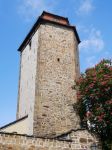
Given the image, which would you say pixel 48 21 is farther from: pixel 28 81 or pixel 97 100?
pixel 97 100

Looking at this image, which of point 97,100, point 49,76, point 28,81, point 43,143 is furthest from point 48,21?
point 43,143

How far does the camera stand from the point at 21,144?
516 inches

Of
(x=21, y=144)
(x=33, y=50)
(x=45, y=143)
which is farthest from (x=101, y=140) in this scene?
(x=33, y=50)

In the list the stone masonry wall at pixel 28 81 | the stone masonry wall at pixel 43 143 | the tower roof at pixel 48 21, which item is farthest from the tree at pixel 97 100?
the tower roof at pixel 48 21

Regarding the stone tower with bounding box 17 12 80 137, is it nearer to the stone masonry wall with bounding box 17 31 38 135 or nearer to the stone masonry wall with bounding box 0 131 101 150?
the stone masonry wall with bounding box 17 31 38 135

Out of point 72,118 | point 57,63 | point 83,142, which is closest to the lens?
point 83,142

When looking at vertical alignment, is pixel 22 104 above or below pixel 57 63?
below

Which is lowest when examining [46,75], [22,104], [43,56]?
[22,104]

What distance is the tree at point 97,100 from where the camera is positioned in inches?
598

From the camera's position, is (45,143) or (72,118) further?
(72,118)

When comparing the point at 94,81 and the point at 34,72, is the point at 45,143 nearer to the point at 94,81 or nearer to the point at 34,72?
the point at 94,81

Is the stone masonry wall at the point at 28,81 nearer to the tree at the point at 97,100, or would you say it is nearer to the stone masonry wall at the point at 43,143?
the tree at the point at 97,100

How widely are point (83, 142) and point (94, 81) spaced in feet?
11.6

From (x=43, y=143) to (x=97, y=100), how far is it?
412 centimetres
